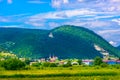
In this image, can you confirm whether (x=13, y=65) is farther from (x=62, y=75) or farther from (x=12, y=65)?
(x=62, y=75)

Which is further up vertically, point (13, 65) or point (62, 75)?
point (13, 65)

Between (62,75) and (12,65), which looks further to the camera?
(12,65)

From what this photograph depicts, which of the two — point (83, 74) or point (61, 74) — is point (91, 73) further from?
point (61, 74)

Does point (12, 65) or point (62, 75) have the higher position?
point (12, 65)

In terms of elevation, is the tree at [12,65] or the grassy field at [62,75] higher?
the tree at [12,65]

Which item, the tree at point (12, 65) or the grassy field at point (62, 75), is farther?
the tree at point (12, 65)

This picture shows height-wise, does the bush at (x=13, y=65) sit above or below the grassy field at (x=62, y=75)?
above

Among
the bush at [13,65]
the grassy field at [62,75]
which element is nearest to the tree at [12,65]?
the bush at [13,65]

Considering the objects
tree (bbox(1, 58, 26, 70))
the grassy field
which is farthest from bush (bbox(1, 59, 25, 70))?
the grassy field

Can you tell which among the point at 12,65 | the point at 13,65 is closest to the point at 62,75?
the point at 13,65

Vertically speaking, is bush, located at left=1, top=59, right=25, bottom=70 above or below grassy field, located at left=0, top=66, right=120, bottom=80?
above

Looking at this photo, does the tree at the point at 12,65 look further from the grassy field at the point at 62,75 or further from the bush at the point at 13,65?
the grassy field at the point at 62,75

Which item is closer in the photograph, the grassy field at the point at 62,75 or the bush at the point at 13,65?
the grassy field at the point at 62,75

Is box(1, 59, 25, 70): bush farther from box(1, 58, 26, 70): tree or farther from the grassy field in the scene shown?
the grassy field
